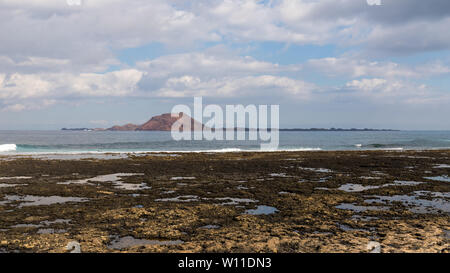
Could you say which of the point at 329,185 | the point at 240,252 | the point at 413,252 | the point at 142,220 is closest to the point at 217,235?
the point at 240,252

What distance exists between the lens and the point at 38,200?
13430 millimetres

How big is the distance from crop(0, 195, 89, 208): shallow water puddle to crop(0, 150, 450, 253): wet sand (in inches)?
1.5

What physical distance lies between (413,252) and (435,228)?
2530 millimetres

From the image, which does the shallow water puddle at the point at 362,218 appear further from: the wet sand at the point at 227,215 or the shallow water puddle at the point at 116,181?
the shallow water puddle at the point at 116,181

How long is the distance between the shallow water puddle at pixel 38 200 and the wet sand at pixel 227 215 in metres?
0.04

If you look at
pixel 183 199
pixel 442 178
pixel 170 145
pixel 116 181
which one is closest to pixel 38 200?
pixel 116 181

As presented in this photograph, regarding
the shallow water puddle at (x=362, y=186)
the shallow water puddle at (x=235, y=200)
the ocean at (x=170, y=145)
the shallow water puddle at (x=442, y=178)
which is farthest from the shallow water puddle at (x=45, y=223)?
the ocean at (x=170, y=145)

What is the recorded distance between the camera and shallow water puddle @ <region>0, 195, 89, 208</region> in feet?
41.9

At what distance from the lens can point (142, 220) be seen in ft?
33.1

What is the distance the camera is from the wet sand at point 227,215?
25.8 ft

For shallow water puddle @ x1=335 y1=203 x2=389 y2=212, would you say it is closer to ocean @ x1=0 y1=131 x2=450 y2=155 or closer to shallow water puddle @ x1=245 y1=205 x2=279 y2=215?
shallow water puddle @ x1=245 y1=205 x2=279 y2=215
